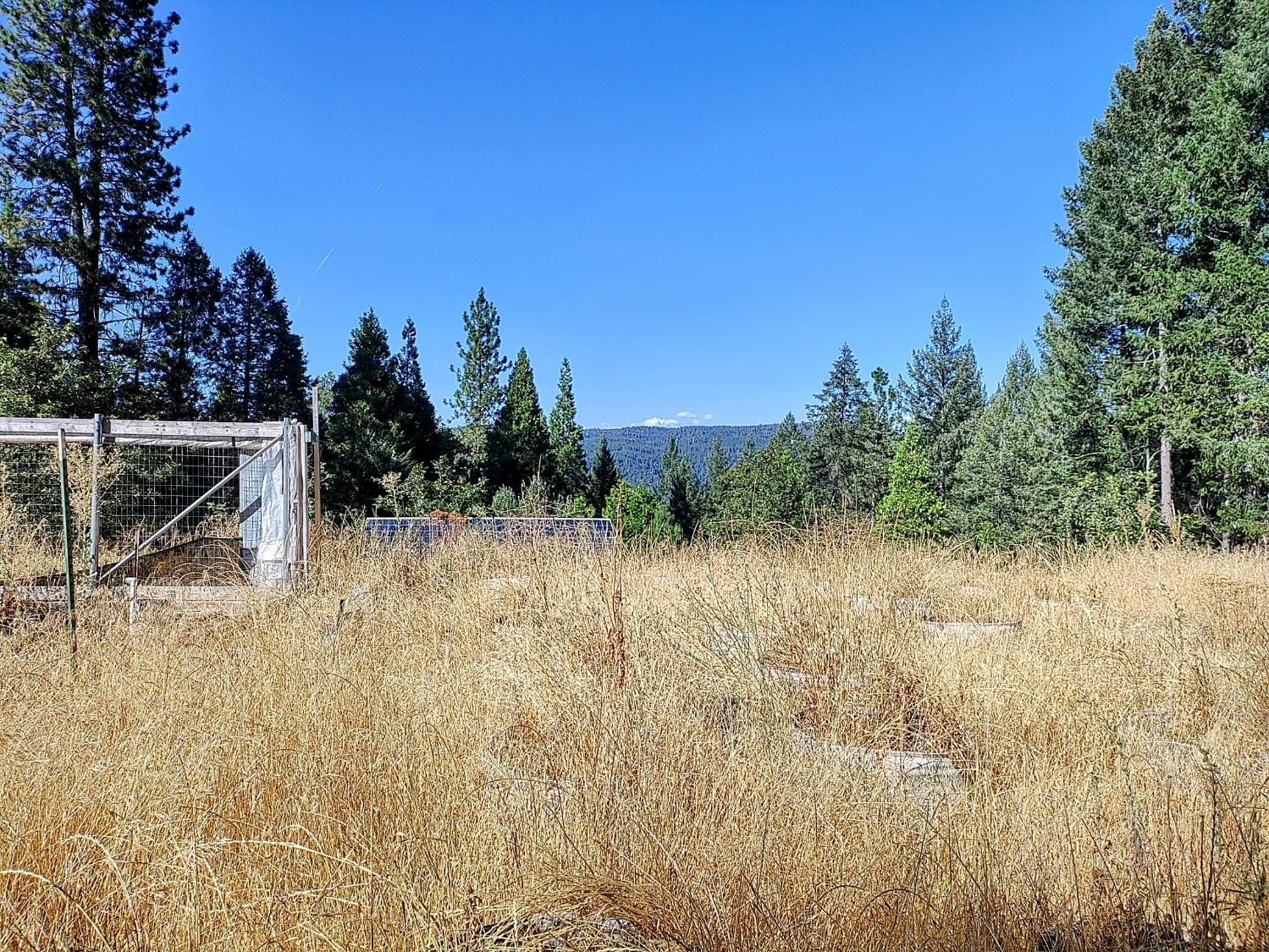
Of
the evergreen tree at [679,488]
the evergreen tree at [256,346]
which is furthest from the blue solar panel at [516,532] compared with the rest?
the evergreen tree at [679,488]

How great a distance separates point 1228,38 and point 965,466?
18.0 meters

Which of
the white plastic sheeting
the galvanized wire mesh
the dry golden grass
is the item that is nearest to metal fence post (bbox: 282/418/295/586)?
the white plastic sheeting

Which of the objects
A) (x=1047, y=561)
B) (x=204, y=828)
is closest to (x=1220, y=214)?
(x=1047, y=561)

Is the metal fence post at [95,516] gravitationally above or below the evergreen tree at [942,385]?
below

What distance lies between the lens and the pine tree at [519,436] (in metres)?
33.7

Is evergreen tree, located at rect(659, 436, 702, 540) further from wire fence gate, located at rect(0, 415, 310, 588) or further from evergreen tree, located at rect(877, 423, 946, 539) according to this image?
wire fence gate, located at rect(0, 415, 310, 588)

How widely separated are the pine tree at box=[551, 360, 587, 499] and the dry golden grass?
34.4 m

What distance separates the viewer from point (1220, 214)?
15.1 meters

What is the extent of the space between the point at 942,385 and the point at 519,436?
25.5 m

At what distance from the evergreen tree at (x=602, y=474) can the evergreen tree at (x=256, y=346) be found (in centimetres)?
1988

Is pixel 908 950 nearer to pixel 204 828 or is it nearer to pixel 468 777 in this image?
pixel 468 777

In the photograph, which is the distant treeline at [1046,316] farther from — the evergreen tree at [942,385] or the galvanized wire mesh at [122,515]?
the evergreen tree at [942,385]

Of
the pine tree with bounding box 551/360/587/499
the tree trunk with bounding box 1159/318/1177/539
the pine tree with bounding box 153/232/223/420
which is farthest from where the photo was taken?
the pine tree with bounding box 551/360/587/499

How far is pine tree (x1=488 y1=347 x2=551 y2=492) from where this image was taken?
3369 centimetres
